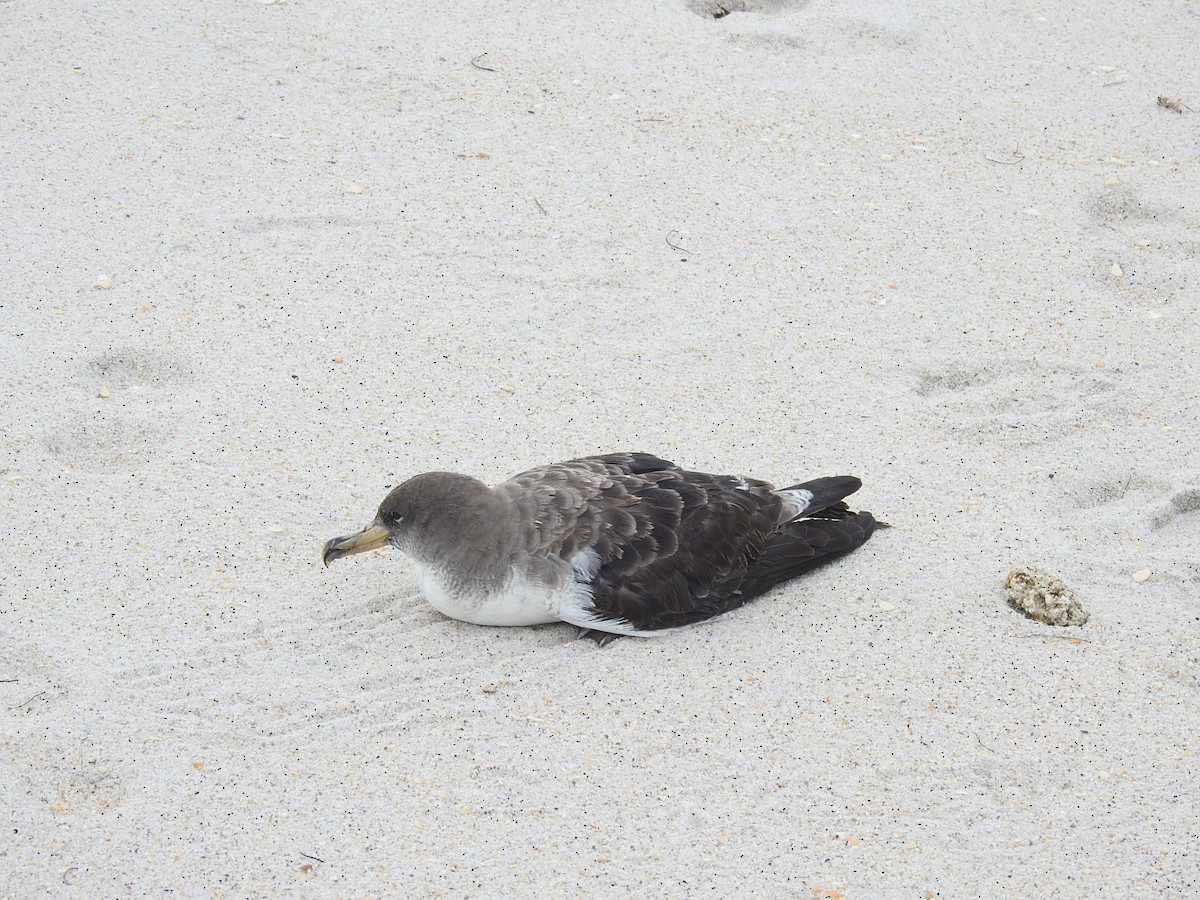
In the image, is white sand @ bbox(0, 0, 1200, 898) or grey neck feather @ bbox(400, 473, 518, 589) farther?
grey neck feather @ bbox(400, 473, 518, 589)

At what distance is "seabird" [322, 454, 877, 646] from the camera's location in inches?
163

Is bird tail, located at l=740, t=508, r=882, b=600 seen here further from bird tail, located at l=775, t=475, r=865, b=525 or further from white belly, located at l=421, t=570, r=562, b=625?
white belly, located at l=421, t=570, r=562, b=625

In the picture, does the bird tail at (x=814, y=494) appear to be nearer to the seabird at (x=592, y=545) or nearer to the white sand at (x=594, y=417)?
the seabird at (x=592, y=545)

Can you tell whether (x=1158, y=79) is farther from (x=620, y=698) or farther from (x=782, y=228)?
(x=620, y=698)

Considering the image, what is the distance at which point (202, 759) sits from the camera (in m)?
3.66

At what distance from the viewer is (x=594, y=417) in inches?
203

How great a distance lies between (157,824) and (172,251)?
315 centimetres

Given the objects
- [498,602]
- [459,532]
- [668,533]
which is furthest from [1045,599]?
[459,532]

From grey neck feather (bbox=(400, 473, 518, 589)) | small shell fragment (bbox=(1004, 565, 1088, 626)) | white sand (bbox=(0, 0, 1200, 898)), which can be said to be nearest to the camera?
white sand (bbox=(0, 0, 1200, 898))

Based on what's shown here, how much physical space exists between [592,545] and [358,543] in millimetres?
802

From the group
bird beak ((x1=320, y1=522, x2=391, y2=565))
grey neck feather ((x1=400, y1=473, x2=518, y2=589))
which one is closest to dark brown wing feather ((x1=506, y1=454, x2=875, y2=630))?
grey neck feather ((x1=400, y1=473, x2=518, y2=589))

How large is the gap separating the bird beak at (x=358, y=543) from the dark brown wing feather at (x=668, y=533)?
49cm

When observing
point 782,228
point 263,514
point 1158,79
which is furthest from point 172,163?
point 1158,79

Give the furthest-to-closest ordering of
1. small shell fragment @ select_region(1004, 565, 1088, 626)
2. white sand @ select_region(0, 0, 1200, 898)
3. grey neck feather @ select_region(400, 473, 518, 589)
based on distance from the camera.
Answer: small shell fragment @ select_region(1004, 565, 1088, 626) < grey neck feather @ select_region(400, 473, 518, 589) < white sand @ select_region(0, 0, 1200, 898)
